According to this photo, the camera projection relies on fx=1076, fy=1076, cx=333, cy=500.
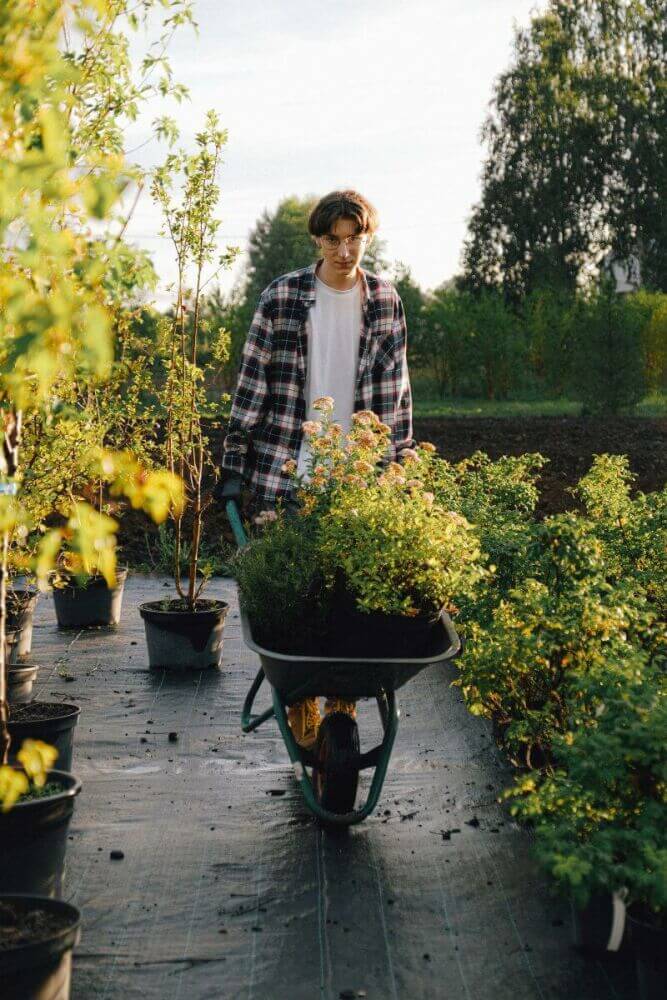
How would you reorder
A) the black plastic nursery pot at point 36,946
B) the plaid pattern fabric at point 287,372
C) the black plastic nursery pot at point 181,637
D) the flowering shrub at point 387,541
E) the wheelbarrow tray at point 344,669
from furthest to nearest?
the black plastic nursery pot at point 181,637 < the plaid pattern fabric at point 287,372 < the flowering shrub at point 387,541 < the wheelbarrow tray at point 344,669 < the black plastic nursery pot at point 36,946

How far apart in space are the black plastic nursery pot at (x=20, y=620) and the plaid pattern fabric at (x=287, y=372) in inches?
62.8

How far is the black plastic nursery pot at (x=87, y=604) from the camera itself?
5.64m

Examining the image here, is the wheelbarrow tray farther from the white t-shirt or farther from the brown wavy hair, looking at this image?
the brown wavy hair

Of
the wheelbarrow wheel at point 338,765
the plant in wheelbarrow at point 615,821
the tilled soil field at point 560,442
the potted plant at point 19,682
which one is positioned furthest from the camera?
the tilled soil field at point 560,442

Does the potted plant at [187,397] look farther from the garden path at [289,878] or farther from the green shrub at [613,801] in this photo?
the green shrub at [613,801]

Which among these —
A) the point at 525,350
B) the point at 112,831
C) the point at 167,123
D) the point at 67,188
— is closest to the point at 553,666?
the point at 112,831

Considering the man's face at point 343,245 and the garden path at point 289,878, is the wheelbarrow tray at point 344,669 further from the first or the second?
the man's face at point 343,245

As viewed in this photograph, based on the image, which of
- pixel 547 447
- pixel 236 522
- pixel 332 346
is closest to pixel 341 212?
pixel 332 346

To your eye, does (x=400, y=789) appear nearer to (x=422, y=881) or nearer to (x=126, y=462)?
(x=422, y=881)

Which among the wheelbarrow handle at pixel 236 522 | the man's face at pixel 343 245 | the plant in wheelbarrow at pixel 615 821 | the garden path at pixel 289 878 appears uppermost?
the man's face at pixel 343 245

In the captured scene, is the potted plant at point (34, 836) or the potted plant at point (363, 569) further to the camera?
the potted plant at point (363, 569)

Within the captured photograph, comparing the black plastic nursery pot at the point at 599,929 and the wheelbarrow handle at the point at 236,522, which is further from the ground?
the wheelbarrow handle at the point at 236,522

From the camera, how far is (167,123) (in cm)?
422

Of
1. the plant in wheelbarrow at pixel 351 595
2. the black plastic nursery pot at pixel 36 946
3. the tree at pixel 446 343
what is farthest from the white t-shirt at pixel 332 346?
the tree at pixel 446 343
